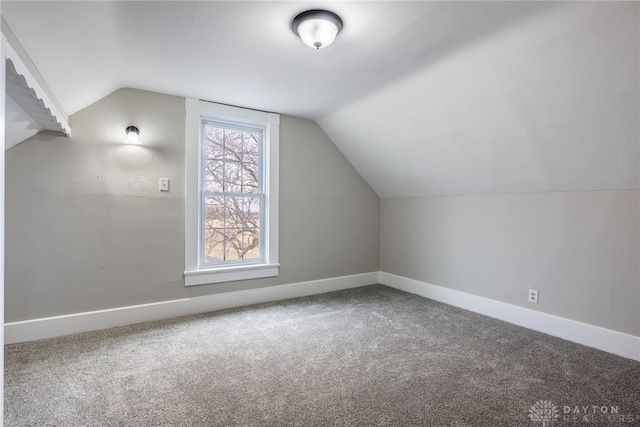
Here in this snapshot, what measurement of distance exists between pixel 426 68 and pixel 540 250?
1.91 meters

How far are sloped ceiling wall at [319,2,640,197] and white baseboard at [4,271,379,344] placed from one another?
191 centimetres

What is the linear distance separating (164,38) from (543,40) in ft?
7.85

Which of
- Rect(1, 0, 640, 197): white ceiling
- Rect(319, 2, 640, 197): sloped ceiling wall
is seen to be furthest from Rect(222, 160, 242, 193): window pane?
Rect(319, 2, 640, 197): sloped ceiling wall

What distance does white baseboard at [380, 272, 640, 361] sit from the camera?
2.46 meters

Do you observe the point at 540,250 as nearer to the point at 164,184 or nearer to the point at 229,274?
the point at 229,274

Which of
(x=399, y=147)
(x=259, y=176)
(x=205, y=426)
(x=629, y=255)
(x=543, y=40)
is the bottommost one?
(x=205, y=426)

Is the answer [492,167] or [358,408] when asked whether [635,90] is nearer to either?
[492,167]

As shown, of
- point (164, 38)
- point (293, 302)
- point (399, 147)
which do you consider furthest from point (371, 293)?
point (164, 38)

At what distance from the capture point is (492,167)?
122 inches

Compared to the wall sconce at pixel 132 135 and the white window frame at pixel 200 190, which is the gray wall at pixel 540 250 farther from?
the wall sconce at pixel 132 135

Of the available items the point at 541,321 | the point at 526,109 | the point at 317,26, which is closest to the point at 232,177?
the point at 317,26

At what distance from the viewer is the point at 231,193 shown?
371 centimetres

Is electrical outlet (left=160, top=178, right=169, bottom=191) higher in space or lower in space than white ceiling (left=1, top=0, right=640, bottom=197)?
lower

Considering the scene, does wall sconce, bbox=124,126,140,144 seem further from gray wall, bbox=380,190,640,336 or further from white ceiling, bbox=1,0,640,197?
gray wall, bbox=380,190,640,336
